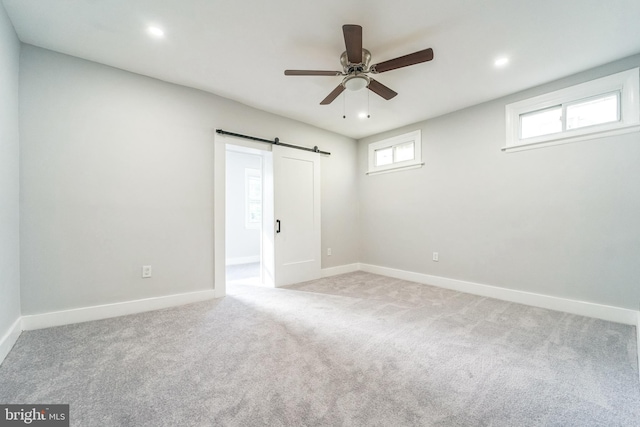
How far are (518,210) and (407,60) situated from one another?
246cm

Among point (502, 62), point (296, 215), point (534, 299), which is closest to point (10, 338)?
point (296, 215)

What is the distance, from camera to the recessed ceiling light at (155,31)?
7.02ft

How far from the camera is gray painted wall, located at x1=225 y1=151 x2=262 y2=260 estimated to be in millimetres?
5943

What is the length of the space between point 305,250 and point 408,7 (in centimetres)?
335

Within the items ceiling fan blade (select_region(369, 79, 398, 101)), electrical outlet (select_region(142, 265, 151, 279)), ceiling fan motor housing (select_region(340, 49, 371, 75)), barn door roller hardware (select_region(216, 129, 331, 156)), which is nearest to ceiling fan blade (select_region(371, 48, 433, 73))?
ceiling fan motor housing (select_region(340, 49, 371, 75))

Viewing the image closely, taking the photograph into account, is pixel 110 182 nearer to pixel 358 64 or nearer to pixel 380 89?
pixel 358 64

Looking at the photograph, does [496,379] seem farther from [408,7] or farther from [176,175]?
[176,175]

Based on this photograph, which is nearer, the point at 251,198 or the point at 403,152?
the point at 403,152

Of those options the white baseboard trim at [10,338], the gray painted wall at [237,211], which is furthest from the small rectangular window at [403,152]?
the white baseboard trim at [10,338]

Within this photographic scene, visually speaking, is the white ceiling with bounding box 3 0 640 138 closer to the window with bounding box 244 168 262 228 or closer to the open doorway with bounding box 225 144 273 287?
the open doorway with bounding box 225 144 273 287

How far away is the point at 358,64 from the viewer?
2.20 m

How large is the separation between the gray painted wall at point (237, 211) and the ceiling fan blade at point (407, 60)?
4.55 metres

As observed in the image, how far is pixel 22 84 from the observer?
2305 mm

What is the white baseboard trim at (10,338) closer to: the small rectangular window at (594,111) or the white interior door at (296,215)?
the white interior door at (296,215)
